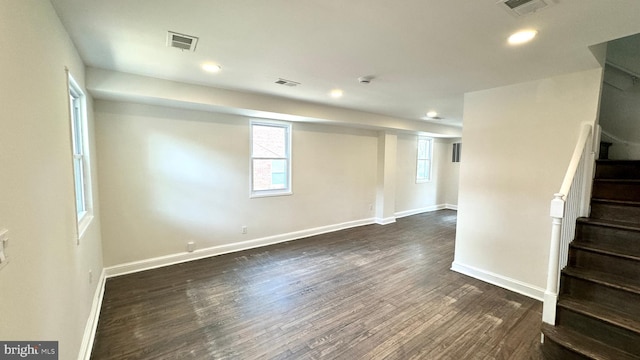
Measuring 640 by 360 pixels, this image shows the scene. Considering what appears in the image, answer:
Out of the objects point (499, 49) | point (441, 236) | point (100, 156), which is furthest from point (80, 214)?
point (441, 236)

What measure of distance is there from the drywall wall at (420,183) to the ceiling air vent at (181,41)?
19.3ft

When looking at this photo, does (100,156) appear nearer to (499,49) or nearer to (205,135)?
(205,135)

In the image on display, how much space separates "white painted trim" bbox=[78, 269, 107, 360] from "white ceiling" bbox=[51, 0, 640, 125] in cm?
239

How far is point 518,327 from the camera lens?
2.54 metres

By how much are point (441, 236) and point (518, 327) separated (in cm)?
313

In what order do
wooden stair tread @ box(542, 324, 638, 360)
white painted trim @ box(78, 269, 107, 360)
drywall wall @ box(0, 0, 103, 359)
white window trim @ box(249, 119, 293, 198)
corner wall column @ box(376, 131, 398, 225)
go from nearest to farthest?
drywall wall @ box(0, 0, 103, 359)
wooden stair tread @ box(542, 324, 638, 360)
white painted trim @ box(78, 269, 107, 360)
white window trim @ box(249, 119, 293, 198)
corner wall column @ box(376, 131, 398, 225)

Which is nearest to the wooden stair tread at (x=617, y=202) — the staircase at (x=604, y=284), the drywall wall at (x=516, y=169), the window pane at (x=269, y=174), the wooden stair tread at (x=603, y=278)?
the staircase at (x=604, y=284)

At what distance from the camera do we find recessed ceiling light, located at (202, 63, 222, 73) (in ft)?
9.08

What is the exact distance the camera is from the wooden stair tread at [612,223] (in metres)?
2.37

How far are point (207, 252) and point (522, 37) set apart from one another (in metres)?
4.61

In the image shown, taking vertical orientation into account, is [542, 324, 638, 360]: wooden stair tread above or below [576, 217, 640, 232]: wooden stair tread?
below

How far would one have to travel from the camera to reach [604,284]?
215 cm

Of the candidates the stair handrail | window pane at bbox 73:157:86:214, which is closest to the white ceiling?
the stair handrail

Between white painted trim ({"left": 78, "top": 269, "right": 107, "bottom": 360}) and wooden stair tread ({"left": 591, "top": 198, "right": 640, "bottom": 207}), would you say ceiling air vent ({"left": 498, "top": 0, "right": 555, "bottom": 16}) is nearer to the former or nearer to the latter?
wooden stair tread ({"left": 591, "top": 198, "right": 640, "bottom": 207})
